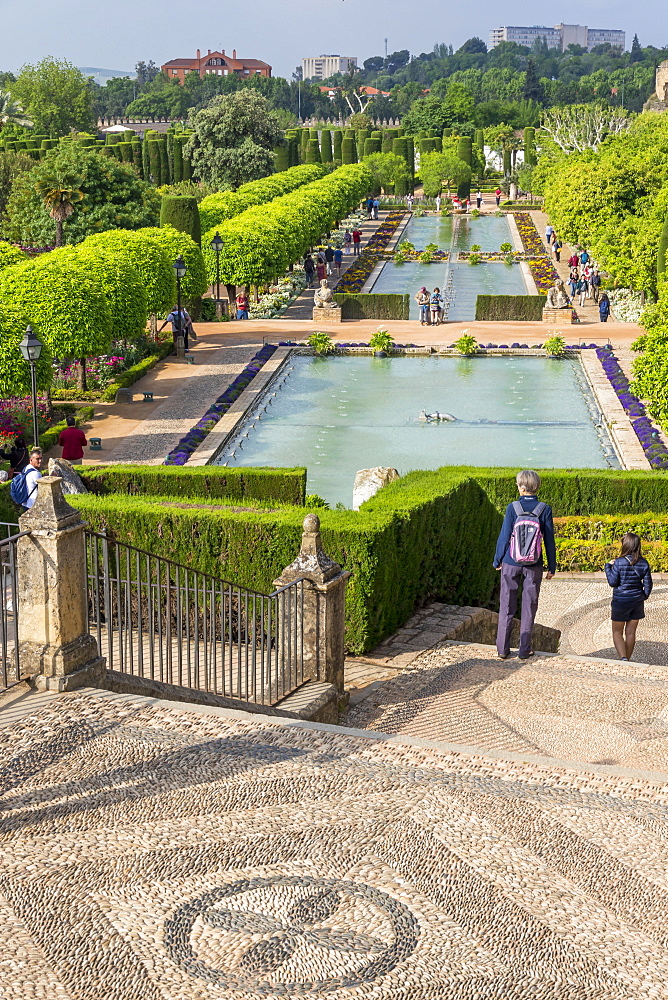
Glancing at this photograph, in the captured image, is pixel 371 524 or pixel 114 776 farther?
pixel 371 524

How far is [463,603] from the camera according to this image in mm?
14508

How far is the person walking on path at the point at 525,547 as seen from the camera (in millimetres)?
10047

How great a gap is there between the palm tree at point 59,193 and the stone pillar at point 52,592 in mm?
37033

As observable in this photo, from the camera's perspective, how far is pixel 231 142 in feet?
221

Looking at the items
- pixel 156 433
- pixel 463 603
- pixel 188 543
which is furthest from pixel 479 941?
pixel 156 433

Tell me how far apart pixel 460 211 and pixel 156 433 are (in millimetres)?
53123

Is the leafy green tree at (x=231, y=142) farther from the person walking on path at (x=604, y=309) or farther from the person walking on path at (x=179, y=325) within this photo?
the person walking on path at (x=179, y=325)

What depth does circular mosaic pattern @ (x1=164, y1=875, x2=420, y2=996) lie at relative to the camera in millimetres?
5297

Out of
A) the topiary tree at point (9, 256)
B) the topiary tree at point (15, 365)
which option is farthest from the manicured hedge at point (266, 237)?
the topiary tree at point (15, 365)

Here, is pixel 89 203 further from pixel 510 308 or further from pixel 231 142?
pixel 231 142

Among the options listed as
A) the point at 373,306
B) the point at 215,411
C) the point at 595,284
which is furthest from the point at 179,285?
the point at 595,284

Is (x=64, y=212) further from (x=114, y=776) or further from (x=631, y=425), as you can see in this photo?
(x=114, y=776)

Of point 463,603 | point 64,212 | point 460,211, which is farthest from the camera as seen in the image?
point 460,211

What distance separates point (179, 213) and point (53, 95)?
278ft
